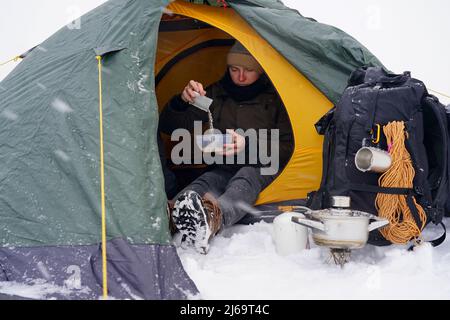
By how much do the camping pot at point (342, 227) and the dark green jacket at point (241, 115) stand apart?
3.29 feet

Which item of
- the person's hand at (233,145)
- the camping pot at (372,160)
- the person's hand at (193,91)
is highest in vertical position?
the person's hand at (193,91)

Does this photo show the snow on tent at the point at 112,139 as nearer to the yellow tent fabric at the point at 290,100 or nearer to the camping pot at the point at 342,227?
the yellow tent fabric at the point at 290,100

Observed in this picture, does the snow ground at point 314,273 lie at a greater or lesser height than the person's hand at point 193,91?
lesser

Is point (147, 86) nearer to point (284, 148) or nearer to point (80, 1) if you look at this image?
point (284, 148)

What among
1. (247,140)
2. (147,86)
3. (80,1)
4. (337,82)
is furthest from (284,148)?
(80,1)

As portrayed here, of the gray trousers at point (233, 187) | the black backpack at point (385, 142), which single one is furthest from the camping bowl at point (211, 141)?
the black backpack at point (385, 142)

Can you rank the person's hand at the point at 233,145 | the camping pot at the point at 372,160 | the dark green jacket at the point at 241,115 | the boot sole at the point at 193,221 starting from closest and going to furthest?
the camping pot at the point at 372,160
the boot sole at the point at 193,221
the person's hand at the point at 233,145
the dark green jacket at the point at 241,115

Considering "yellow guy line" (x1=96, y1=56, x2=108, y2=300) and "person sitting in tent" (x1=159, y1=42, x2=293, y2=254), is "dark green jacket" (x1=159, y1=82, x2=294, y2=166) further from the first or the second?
"yellow guy line" (x1=96, y1=56, x2=108, y2=300)

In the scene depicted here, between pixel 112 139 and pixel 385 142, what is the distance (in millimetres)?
1179

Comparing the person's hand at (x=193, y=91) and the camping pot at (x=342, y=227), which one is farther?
the person's hand at (x=193, y=91)

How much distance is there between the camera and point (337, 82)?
2.77 metres

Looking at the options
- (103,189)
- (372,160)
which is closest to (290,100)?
(372,160)

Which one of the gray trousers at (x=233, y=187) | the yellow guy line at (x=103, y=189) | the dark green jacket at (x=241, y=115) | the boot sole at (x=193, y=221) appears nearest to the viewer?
the yellow guy line at (x=103, y=189)

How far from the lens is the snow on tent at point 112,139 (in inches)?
76.0
